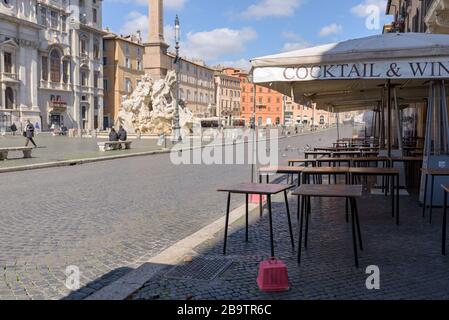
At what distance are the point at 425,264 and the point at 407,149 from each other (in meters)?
8.83

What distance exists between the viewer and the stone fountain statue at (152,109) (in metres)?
44.7

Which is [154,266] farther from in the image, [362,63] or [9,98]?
[9,98]

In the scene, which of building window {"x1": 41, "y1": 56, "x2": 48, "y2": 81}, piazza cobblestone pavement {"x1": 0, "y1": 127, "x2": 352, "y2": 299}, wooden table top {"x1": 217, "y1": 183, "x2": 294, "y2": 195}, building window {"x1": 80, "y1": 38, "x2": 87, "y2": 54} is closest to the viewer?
piazza cobblestone pavement {"x1": 0, "y1": 127, "x2": 352, "y2": 299}

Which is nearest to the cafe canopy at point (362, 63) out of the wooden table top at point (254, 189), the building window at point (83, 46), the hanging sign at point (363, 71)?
the hanging sign at point (363, 71)

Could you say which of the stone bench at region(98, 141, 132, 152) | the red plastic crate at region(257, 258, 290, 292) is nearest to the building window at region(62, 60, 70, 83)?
the stone bench at region(98, 141, 132, 152)

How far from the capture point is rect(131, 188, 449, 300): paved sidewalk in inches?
166

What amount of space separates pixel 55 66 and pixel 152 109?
26901 millimetres

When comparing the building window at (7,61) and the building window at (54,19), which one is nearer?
the building window at (7,61)

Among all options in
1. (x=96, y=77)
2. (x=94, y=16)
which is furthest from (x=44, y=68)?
(x=94, y=16)

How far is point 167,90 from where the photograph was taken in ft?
147

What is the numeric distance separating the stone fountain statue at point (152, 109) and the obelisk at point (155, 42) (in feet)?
3.23

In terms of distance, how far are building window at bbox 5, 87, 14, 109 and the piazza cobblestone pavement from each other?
156 ft

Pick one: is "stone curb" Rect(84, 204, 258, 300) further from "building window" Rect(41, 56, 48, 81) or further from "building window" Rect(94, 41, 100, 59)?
"building window" Rect(94, 41, 100, 59)

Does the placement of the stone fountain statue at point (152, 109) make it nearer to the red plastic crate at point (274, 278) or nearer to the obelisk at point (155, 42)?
the obelisk at point (155, 42)
